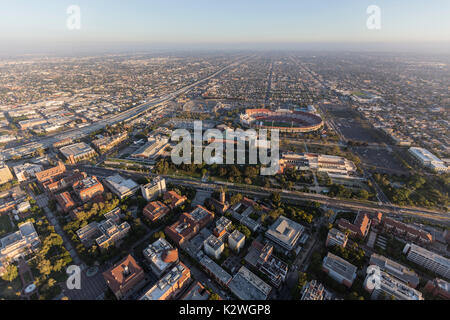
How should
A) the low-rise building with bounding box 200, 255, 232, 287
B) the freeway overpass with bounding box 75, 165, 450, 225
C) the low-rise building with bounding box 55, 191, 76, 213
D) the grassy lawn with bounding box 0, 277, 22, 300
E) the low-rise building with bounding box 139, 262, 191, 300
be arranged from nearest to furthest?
the low-rise building with bounding box 139, 262, 191, 300
the grassy lawn with bounding box 0, 277, 22, 300
the low-rise building with bounding box 200, 255, 232, 287
the low-rise building with bounding box 55, 191, 76, 213
the freeway overpass with bounding box 75, 165, 450, 225

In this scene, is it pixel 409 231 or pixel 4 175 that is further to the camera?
pixel 4 175

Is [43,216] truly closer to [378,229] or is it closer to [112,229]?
[112,229]

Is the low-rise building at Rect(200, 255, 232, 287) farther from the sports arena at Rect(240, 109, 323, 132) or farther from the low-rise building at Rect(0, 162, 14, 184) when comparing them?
the sports arena at Rect(240, 109, 323, 132)

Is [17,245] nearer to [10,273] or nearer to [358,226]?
[10,273]

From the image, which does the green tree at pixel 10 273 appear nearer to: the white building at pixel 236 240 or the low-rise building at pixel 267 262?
the white building at pixel 236 240

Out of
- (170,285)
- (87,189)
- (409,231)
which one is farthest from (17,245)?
(409,231)

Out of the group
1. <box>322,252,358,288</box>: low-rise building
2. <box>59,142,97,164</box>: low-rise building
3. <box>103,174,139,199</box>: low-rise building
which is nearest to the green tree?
<box>103,174,139,199</box>: low-rise building

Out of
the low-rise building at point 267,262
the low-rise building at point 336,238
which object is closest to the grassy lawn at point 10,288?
the low-rise building at point 267,262
